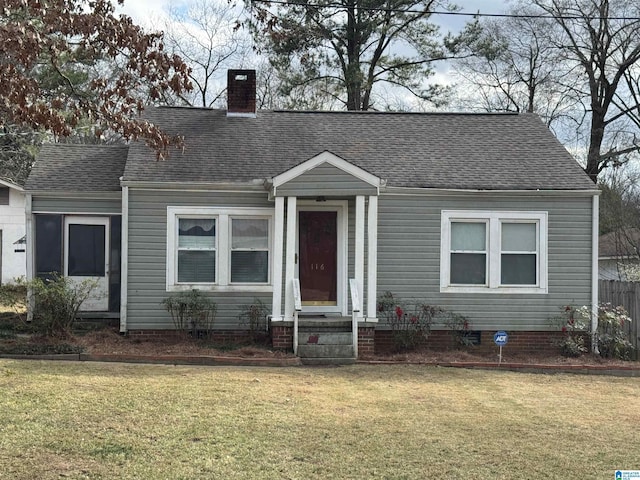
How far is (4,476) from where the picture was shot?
4629 millimetres

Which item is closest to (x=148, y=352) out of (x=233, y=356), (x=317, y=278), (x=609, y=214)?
(x=233, y=356)

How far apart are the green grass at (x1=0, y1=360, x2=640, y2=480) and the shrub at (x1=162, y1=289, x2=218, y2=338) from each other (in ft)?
6.29

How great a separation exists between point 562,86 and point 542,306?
63.5ft

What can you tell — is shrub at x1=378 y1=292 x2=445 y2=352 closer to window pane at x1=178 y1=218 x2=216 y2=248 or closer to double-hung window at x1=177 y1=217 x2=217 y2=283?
double-hung window at x1=177 y1=217 x2=217 y2=283

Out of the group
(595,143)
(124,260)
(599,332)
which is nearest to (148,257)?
(124,260)

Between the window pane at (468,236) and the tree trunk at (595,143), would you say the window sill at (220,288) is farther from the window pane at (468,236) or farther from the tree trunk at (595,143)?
the tree trunk at (595,143)

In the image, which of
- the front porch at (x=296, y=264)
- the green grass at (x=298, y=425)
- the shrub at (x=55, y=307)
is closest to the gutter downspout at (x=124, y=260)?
the shrub at (x=55, y=307)

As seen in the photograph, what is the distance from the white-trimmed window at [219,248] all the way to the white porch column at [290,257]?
2.45 feet

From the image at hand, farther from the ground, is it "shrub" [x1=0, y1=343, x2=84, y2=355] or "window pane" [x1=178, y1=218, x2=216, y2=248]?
"window pane" [x1=178, y1=218, x2=216, y2=248]

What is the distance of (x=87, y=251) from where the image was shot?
12297mm

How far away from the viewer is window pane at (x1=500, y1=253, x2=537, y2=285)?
11.8 meters

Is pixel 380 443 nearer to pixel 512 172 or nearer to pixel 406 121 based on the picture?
pixel 512 172

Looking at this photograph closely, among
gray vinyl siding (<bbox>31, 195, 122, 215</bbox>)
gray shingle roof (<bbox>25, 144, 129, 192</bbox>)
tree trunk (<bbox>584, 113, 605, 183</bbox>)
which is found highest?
tree trunk (<bbox>584, 113, 605, 183</bbox>)

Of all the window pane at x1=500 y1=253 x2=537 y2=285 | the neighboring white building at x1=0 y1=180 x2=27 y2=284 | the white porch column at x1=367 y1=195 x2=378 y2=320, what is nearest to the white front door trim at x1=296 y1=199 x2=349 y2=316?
the white porch column at x1=367 y1=195 x2=378 y2=320
